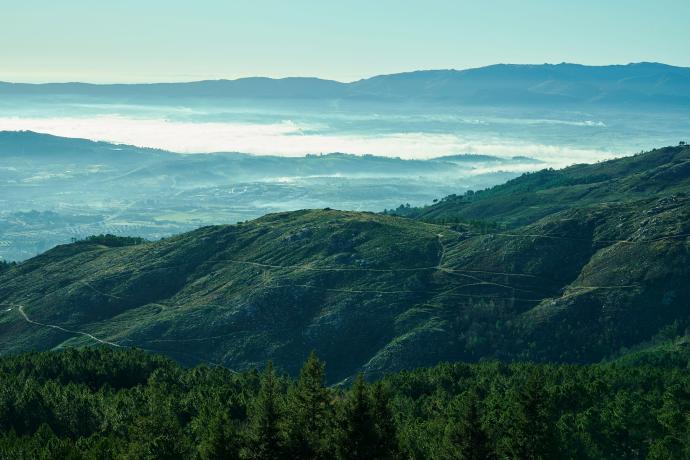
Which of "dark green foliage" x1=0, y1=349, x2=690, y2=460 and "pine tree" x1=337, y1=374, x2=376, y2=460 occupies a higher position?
"pine tree" x1=337, y1=374, x2=376, y2=460

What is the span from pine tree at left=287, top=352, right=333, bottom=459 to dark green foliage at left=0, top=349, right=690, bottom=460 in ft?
0.23

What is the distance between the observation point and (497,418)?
3696 inches

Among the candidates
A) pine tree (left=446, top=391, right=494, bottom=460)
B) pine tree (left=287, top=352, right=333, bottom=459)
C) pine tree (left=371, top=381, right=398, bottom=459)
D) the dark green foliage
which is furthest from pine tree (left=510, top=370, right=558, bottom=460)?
pine tree (left=287, top=352, right=333, bottom=459)

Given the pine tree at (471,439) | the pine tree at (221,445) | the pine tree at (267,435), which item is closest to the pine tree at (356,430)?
the pine tree at (267,435)

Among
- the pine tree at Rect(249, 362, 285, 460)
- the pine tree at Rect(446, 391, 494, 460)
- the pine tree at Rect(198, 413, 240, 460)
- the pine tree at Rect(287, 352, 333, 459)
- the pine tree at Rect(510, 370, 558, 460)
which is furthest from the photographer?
the pine tree at Rect(510, 370, 558, 460)

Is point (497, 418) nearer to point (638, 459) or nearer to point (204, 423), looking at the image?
point (638, 459)

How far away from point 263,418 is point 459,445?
47.3 feet

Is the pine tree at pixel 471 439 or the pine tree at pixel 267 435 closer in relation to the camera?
the pine tree at pixel 267 435

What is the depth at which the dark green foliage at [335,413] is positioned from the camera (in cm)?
6312

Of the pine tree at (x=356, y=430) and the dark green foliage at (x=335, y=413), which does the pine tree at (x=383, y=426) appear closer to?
the dark green foliage at (x=335, y=413)

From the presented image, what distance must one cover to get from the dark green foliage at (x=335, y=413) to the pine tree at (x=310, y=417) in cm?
7

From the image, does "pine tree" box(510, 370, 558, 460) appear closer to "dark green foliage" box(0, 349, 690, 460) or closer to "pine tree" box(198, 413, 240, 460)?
"dark green foliage" box(0, 349, 690, 460)

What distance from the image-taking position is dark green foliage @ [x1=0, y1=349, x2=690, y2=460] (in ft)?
207

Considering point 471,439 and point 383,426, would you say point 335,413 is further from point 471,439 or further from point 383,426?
point 471,439
